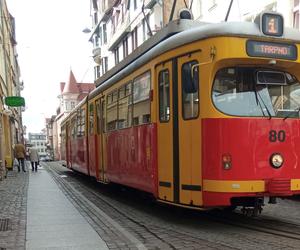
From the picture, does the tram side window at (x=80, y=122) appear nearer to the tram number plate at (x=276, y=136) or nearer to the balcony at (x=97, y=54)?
the tram number plate at (x=276, y=136)

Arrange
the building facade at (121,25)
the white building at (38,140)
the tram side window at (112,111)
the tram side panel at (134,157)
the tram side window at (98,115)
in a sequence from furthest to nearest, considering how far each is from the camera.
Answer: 1. the white building at (38,140)
2. the building facade at (121,25)
3. the tram side window at (98,115)
4. the tram side window at (112,111)
5. the tram side panel at (134,157)

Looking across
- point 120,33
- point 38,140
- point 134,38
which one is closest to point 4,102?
point 134,38

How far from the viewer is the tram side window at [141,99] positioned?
9547mm

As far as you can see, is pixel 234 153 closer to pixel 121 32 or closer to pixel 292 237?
pixel 292 237

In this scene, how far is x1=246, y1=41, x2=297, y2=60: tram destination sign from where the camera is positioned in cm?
797

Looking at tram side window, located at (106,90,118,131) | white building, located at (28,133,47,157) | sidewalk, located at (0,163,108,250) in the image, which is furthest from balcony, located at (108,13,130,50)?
white building, located at (28,133,47,157)

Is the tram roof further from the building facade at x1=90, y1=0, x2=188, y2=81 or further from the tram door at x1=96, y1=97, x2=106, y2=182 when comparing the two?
the building facade at x1=90, y1=0, x2=188, y2=81

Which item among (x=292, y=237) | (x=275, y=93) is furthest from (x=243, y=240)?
(x=275, y=93)

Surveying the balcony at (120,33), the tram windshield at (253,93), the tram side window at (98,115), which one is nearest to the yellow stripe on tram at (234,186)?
the tram windshield at (253,93)

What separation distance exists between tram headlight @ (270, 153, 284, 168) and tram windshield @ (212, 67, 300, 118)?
625mm

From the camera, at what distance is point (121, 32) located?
4547 centimetres

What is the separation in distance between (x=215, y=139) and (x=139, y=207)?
4190mm

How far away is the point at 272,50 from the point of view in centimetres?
809

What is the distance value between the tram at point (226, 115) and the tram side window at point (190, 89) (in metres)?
0.02
